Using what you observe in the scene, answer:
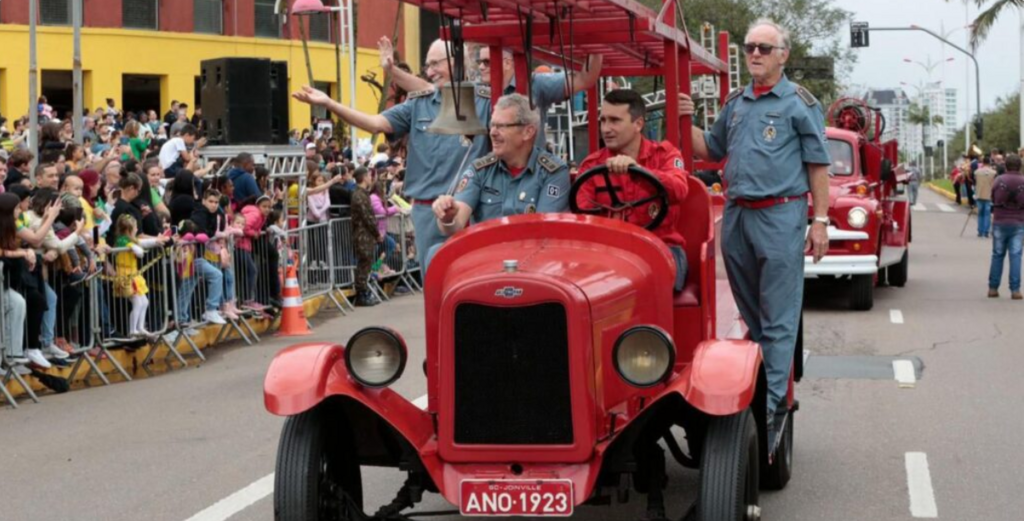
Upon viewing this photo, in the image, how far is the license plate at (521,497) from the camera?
569 cm

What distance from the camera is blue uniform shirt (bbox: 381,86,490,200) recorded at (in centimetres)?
869

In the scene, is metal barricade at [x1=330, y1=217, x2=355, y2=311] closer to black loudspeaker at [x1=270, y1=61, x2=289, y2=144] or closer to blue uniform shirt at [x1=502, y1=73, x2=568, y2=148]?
black loudspeaker at [x1=270, y1=61, x2=289, y2=144]

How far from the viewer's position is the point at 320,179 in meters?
20.0

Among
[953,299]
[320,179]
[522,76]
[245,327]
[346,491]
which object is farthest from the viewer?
[320,179]

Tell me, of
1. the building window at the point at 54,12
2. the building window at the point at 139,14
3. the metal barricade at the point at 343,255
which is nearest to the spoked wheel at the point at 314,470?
the metal barricade at the point at 343,255

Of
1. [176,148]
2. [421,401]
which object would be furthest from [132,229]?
[176,148]

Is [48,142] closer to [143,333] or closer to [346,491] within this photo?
[143,333]

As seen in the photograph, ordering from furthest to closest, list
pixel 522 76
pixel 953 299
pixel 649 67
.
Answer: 1. pixel 953 299
2. pixel 649 67
3. pixel 522 76

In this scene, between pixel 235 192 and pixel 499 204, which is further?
pixel 235 192

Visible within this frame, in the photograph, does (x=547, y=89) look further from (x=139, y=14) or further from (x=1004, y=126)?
(x=1004, y=126)

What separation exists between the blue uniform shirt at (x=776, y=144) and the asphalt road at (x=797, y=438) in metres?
1.53

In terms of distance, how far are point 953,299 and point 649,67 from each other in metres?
10.8

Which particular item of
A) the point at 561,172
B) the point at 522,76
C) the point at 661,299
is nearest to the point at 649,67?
the point at 522,76

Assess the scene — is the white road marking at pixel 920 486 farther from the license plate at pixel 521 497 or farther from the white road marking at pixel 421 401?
the white road marking at pixel 421 401
